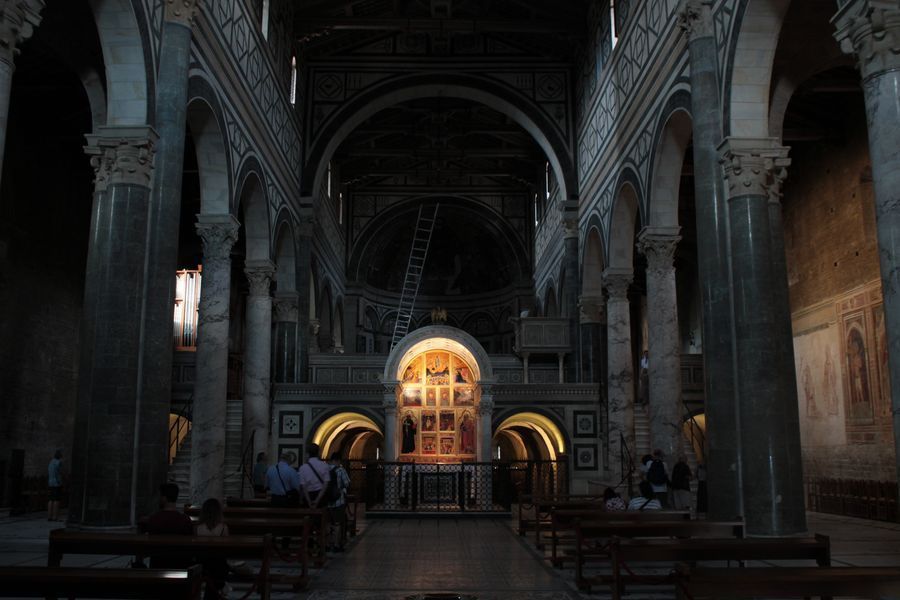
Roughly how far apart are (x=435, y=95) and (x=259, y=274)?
10205mm

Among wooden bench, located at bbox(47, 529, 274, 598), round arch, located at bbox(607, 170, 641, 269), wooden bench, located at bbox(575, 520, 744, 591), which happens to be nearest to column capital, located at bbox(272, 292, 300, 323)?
round arch, located at bbox(607, 170, 641, 269)

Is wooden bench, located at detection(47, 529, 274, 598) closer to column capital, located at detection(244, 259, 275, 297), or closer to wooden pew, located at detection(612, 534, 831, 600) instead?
wooden pew, located at detection(612, 534, 831, 600)

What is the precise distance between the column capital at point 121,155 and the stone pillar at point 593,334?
15672mm

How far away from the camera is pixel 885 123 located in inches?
314

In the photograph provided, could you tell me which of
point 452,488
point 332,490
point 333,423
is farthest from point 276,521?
point 333,423

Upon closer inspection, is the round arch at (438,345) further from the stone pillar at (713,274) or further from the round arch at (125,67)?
the round arch at (125,67)

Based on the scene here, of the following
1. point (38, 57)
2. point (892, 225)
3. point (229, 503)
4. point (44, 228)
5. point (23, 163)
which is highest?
point (38, 57)

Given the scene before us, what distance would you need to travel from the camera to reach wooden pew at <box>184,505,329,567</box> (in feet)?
29.5

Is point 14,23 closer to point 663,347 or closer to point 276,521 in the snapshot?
point 276,521

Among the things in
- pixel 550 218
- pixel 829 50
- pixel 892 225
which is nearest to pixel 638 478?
pixel 829 50

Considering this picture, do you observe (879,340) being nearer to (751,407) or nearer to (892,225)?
(751,407)

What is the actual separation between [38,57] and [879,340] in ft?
58.4

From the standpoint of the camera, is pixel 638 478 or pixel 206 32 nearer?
pixel 206 32

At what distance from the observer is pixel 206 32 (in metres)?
15.1
